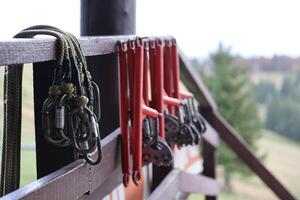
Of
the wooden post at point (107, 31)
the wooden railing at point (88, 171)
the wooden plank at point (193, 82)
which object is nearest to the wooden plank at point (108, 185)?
the wooden railing at point (88, 171)

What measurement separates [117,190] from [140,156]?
0.49 feet

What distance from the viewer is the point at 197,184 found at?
2.36m

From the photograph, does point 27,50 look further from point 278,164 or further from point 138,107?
point 278,164

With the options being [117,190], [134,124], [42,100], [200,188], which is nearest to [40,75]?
[42,100]

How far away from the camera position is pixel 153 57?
162cm

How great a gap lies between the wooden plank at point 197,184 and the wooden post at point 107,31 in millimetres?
694

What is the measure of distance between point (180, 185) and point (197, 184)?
35 centimetres

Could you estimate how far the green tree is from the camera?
12387 millimetres

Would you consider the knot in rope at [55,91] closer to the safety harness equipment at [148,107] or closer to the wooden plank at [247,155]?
the safety harness equipment at [148,107]

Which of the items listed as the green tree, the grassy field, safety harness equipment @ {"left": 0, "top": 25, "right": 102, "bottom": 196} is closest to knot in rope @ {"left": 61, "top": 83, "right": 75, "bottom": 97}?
safety harness equipment @ {"left": 0, "top": 25, "right": 102, "bottom": 196}

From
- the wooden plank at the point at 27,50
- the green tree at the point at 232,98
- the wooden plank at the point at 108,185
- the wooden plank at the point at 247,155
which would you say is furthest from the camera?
the green tree at the point at 232,98

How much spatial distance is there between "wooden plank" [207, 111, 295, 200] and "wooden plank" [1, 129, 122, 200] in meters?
1.56

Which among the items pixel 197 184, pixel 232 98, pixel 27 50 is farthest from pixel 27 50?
pixel 232 98

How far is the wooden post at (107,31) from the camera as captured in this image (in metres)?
1.41
